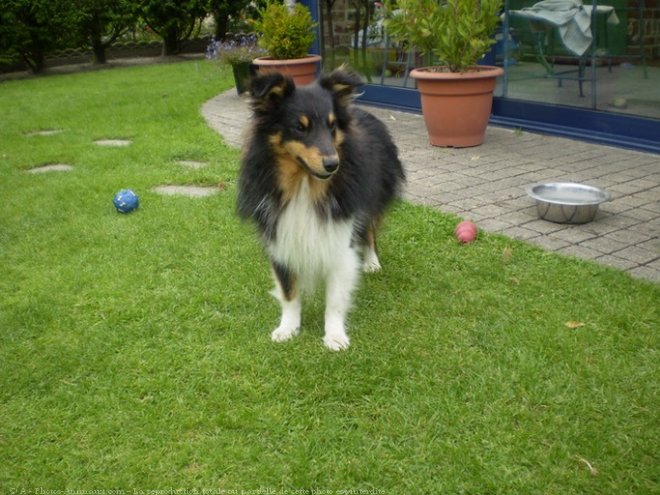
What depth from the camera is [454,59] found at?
267 inches

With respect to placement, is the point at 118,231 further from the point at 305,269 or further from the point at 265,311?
the point at 305,269

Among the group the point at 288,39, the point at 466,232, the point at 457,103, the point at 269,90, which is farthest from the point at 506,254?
the point at 288,39

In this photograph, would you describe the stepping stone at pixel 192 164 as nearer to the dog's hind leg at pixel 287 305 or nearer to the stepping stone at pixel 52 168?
the stepping stone at pixel 52 168

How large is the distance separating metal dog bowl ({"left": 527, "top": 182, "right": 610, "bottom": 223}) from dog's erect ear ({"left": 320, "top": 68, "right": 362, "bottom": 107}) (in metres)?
2.18

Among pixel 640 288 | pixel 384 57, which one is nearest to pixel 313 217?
pixel 640 288

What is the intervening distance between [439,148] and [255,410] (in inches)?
197

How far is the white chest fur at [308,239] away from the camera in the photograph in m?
3.17

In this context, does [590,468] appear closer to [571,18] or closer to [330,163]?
[330,163]

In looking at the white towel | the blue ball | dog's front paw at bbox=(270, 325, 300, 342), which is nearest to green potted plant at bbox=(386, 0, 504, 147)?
the white towel

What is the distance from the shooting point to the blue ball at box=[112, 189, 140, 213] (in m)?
5.35

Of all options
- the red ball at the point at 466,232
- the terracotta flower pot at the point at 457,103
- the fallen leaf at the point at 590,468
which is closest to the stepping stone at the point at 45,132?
the terracotta flower pot at the point at 457,103

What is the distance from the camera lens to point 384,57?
956cm

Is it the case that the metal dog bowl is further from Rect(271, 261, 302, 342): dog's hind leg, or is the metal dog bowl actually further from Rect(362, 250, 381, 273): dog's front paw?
Rect(271, 261, 302, 342): dog's hind leg

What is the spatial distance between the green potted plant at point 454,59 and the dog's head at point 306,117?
12.8ft
